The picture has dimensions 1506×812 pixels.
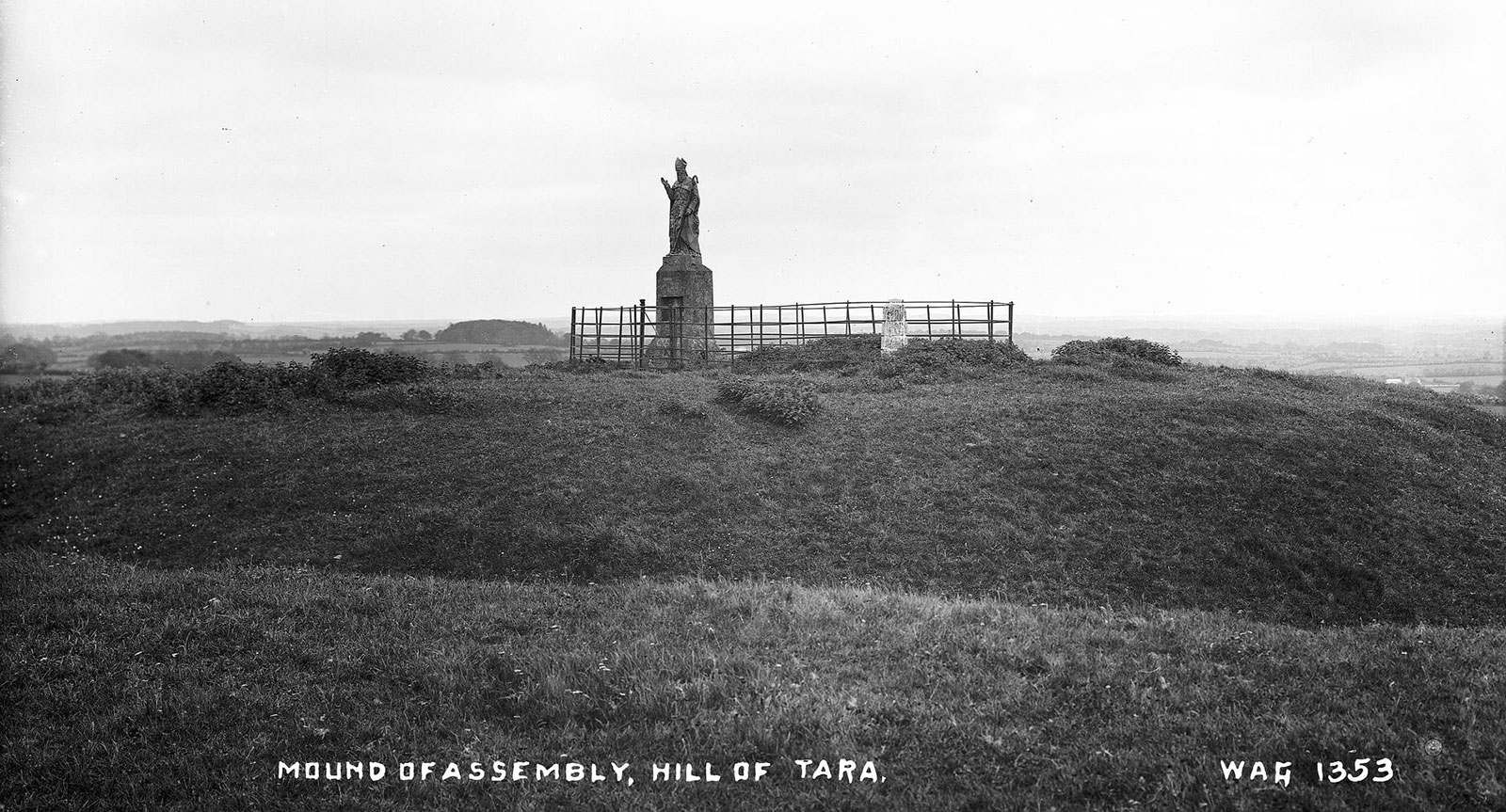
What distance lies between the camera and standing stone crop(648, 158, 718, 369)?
26969 millimetres

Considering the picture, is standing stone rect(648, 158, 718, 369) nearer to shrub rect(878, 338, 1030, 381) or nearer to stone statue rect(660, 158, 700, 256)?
stone statue rect(660, 158, 700, 256)

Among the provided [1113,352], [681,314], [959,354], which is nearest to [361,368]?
[681,314]

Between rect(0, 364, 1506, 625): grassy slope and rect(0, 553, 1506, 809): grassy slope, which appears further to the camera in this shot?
rect(0, 364, 1506, 625): grassy slope

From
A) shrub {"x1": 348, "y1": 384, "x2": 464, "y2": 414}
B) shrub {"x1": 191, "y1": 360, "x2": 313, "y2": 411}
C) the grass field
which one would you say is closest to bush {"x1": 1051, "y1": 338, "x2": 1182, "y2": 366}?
the grass field

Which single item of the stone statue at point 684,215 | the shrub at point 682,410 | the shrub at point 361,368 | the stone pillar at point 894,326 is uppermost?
the stone statue at point 684,215

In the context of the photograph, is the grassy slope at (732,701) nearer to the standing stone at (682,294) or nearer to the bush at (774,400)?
the bush at (774,400)

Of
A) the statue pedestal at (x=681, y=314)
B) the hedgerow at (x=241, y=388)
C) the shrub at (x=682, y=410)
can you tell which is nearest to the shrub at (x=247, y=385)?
the hedgerow at (x=241, y=388)

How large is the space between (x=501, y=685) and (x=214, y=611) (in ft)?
10.7

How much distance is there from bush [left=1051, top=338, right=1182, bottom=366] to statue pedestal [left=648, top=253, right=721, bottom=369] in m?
10.6

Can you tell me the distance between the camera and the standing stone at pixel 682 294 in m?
27.0

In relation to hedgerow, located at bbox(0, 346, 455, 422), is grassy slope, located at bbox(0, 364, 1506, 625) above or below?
below

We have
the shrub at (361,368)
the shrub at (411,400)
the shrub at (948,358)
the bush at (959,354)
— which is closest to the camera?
the shrub at (411,400)

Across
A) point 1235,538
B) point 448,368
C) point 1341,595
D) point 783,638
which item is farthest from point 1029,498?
point 448,368

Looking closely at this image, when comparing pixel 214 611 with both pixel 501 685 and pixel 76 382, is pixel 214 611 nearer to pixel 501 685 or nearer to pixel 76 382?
pixel 501 685
